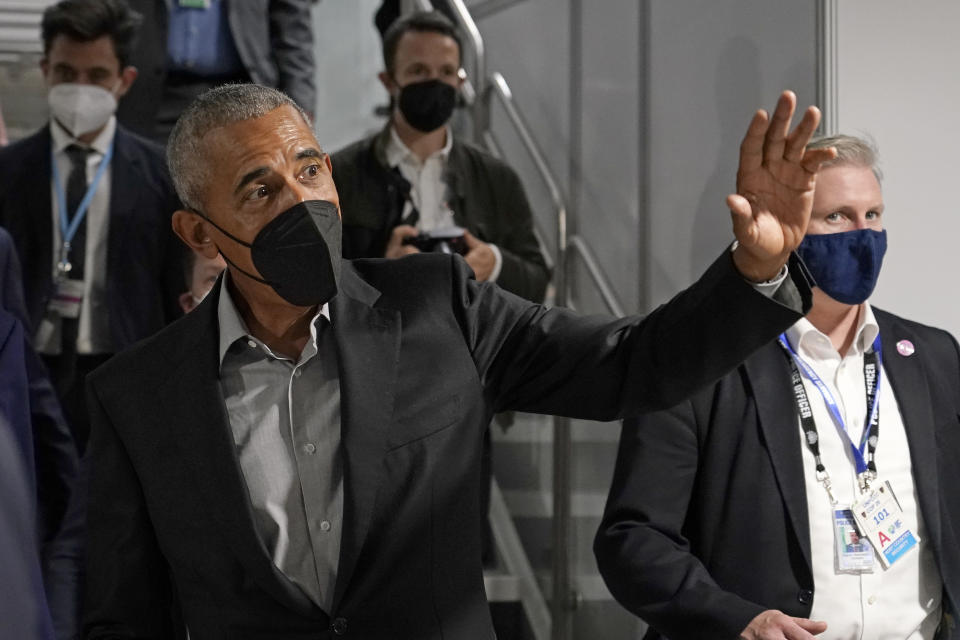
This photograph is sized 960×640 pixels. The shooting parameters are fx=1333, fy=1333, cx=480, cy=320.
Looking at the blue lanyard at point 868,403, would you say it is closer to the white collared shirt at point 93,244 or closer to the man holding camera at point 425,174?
the man holding camera at point 425,174

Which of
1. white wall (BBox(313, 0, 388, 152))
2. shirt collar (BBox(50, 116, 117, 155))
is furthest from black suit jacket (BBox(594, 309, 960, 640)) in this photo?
white wall (BBox(313, 0, 388, 152))

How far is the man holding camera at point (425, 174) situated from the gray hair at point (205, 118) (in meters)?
1.86

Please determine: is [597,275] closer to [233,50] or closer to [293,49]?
[293,49]

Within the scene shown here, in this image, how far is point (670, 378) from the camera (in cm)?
198

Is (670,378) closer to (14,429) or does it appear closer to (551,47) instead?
(14,429)

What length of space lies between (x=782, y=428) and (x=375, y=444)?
1.20 meters

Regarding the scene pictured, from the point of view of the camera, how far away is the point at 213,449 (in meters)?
2.10

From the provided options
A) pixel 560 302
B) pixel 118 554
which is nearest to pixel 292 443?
pixel 118 554

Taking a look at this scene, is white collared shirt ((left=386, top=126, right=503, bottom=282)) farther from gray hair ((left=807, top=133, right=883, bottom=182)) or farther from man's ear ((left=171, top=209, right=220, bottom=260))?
man's ear ((left=171, top=209, right=220, bottom=260))

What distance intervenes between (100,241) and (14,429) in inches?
52.9

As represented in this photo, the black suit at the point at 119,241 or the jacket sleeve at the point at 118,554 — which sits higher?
the black suit at the point at 119,241

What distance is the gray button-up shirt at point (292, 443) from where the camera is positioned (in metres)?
2.09

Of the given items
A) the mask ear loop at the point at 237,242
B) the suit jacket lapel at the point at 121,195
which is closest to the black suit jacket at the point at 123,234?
the suit jacket lapel at the point at 121,195

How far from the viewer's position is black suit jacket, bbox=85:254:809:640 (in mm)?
2045
